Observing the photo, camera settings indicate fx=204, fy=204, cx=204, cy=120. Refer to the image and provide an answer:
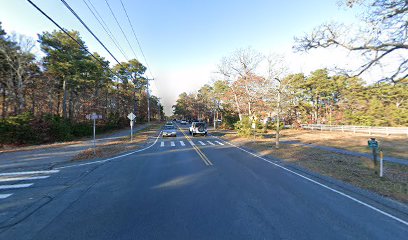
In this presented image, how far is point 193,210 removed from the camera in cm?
456

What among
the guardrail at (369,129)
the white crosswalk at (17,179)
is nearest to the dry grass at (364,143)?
the guardrail at (369,129)

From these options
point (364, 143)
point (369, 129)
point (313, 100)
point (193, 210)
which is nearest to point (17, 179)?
point (193, 210)

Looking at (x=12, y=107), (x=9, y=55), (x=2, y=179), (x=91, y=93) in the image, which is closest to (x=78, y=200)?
(x=2, y=179)

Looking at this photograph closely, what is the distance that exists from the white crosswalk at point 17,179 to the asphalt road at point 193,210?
171mm

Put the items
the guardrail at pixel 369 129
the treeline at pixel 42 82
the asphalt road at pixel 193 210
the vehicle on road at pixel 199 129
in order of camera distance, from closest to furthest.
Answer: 1. the asphalt road at pixel 193 210
2. the treeline at pixel 42 82
3. the guardrail at pixel 369 129
4. the vehicle on road at pixel 199 129

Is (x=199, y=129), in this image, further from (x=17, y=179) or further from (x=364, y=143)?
Result: (x=17, y=179)

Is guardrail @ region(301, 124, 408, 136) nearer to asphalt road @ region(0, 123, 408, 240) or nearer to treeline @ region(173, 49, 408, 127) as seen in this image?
treeline @ region(173, 49, 408, 127)

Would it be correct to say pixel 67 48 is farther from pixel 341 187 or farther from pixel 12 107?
pixel 341 187

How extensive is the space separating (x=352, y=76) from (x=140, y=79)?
48886mm

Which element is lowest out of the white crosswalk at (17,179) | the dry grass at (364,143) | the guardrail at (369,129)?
the dry grass at (364,143)

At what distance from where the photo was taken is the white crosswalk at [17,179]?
20.7 ft

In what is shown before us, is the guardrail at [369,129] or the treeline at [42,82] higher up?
the treeline at [42,82]

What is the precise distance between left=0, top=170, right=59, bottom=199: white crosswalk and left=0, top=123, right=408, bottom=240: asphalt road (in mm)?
171

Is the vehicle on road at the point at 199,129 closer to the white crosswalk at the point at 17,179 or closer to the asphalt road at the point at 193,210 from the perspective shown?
the white crosswalk at the point at 17,179
